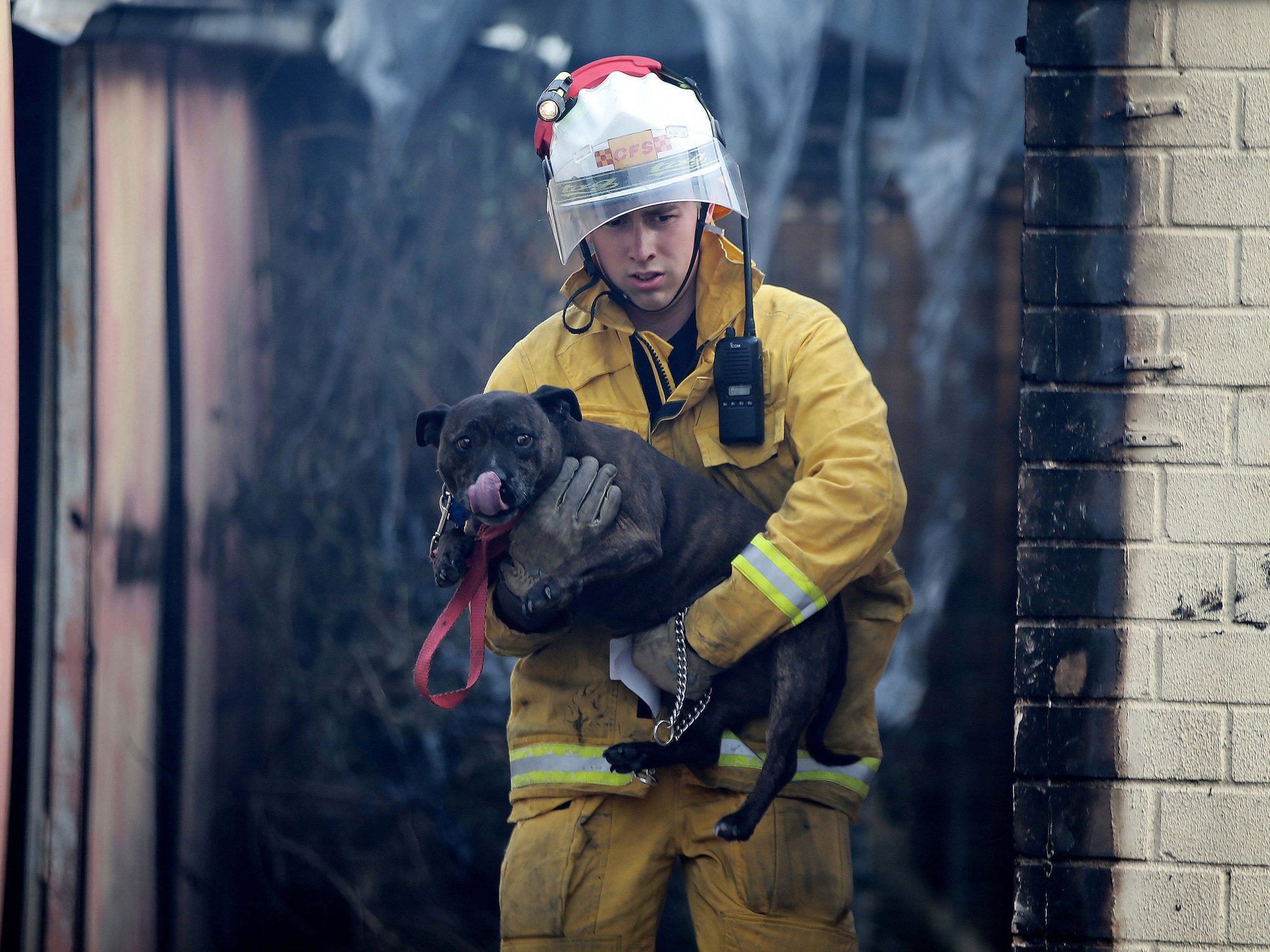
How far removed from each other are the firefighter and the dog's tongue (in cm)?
16

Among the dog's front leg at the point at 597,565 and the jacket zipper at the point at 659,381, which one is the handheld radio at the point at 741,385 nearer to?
the jacket zipper at the point at 659,381

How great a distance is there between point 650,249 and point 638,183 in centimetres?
13

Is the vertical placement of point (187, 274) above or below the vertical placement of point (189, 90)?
below

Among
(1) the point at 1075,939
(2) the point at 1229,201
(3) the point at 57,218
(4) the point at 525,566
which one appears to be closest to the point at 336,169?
(3) the point at 57,218

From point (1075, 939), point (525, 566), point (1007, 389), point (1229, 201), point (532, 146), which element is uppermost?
point (532, 146)

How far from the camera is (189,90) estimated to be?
336cm

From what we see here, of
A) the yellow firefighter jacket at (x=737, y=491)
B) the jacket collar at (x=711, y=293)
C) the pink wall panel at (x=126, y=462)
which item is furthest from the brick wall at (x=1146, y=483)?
the pink wall panel at (x=126, y=462)

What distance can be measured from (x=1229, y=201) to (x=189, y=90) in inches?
112

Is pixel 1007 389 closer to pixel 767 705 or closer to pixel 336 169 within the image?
pixel 767 705

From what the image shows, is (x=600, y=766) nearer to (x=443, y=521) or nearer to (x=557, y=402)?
(x=443, y=521)

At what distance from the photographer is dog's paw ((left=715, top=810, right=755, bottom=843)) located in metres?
2.21

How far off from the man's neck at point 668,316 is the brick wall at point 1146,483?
2.47 feet

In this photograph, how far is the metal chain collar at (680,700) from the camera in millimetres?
2262

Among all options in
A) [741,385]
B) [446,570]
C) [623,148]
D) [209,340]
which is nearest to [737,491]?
[741,385]
